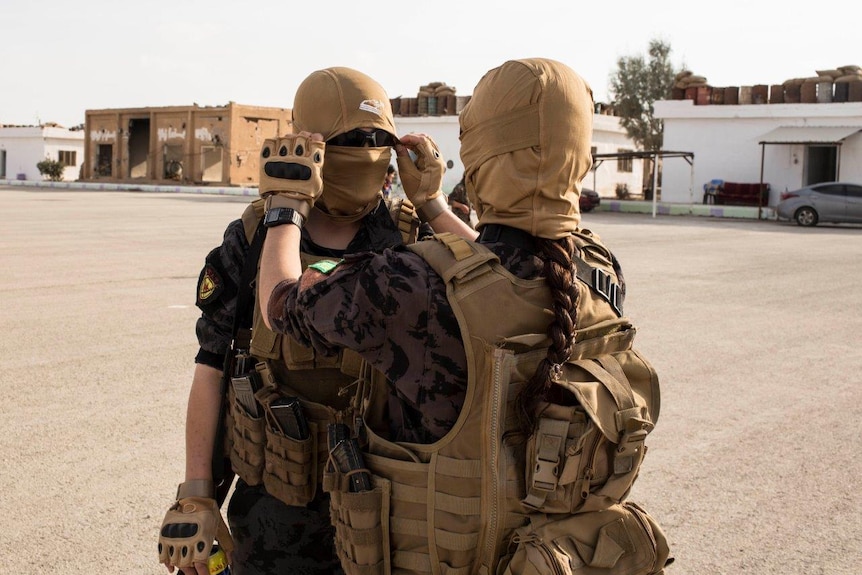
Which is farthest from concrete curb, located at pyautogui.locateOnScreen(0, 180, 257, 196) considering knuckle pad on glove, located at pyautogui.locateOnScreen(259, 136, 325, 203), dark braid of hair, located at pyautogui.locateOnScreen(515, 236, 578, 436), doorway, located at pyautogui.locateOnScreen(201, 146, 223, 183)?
dark braid of hair, located at pyautogui.locateOnScreen(515, 236, 578, 436)

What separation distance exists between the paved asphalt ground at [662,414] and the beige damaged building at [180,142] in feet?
112

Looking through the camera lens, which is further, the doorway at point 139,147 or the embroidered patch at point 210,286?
the doorway at point 139,147

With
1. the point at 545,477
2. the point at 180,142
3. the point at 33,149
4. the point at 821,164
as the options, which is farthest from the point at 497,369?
the point at 33,149

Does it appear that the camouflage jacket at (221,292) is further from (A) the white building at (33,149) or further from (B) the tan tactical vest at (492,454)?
(A) the white building at (33,149)

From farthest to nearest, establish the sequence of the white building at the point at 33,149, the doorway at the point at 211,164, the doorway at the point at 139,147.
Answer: the white building at the point at 33,149 → the doorway at the point at 139,147 → the doorway at the point at 211,164

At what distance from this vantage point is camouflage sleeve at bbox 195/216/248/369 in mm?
2449

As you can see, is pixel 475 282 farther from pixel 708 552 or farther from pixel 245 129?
pixel 245 129

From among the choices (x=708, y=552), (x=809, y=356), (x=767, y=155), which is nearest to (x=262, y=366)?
(x=708, y=552)

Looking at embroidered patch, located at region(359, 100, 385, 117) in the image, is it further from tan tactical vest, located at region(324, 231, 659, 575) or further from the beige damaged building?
the beige damaged building

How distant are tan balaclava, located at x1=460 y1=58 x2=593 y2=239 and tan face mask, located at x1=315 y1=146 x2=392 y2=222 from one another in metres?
0.60

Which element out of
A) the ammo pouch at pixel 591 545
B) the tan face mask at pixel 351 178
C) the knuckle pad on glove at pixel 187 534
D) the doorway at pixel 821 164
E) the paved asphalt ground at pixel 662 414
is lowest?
the paved asphalt ground at pixel 662 414

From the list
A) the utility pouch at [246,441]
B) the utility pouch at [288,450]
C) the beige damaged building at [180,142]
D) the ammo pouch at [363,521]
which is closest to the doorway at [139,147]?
the beige damaged building at [180,142]

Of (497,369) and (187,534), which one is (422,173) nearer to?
(497,369)

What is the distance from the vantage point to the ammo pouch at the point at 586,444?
1848 mm
